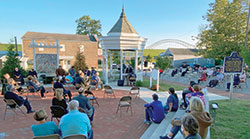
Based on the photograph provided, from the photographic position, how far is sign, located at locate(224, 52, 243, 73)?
7.40m

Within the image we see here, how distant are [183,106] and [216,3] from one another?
839 inches

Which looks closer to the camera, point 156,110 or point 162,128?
point 162,128

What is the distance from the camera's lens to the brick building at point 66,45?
25.4m

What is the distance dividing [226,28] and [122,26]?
49.0 feet

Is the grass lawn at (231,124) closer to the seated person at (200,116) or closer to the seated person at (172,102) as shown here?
the seated person at (172,102)

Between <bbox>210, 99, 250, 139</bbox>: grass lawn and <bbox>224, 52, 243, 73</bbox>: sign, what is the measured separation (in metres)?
2.04

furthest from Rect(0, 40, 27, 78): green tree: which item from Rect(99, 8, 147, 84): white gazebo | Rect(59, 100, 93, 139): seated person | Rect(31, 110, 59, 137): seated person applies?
Rect(59, 100, 93, 139): seated person

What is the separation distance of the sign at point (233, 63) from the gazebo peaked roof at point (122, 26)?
6969 mm

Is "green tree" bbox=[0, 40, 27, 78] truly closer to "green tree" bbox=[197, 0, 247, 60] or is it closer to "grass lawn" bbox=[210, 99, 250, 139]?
"grass lawn" bbox=[210, 99, 250, 139]

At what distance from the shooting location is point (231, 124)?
4.64 meters

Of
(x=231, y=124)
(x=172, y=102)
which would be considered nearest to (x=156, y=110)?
(x=172, y=102)

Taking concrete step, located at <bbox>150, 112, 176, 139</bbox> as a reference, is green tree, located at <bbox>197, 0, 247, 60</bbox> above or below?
above

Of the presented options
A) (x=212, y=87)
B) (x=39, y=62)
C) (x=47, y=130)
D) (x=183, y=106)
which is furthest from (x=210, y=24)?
(x=47, y=130)

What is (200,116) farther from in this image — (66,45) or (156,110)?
(66,45)
